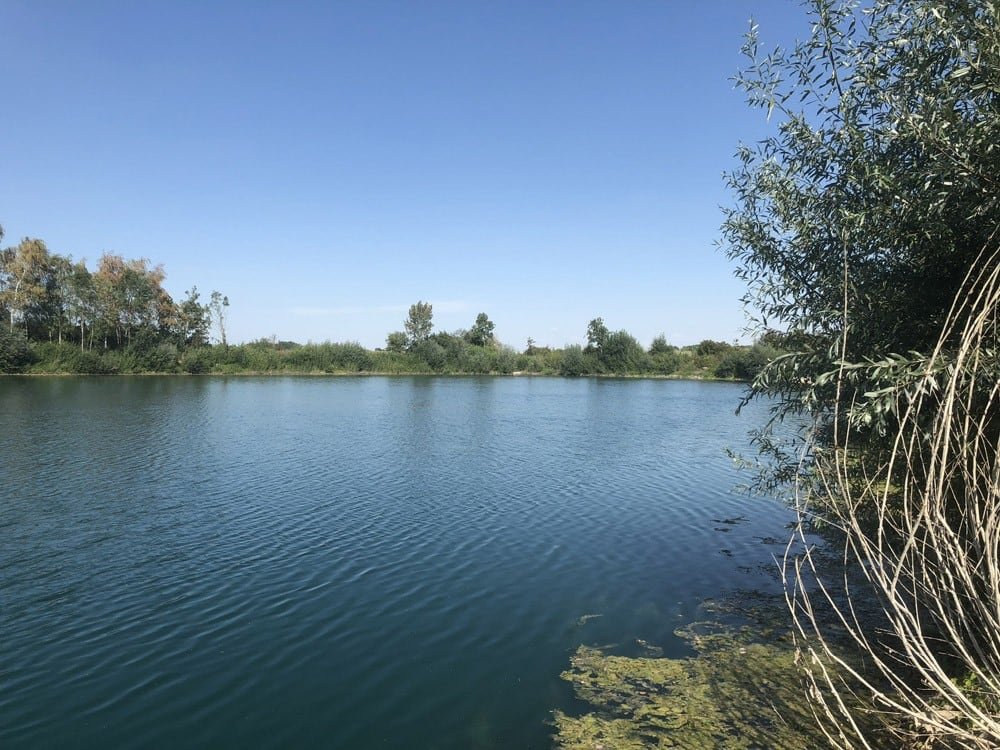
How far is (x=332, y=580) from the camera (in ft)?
42.2

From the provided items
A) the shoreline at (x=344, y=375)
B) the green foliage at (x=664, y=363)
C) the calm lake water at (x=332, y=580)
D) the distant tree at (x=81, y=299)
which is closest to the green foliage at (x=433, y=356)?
the shoreline at (x=344, y=375)

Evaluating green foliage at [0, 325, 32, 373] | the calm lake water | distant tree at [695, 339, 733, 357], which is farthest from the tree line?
distant tree at [695, 339, 733, 357]

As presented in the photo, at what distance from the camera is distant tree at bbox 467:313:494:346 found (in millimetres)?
146875

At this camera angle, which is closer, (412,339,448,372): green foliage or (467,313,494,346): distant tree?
(412,339,448,372): green foliage

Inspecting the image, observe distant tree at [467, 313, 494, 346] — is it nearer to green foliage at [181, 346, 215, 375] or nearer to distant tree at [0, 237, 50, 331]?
green foliage at [181, 346, 215, 375]

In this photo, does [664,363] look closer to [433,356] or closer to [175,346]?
[433,356]

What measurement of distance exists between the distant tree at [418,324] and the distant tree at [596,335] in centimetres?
3448

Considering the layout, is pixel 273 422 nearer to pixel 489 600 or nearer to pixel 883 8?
pixel 489 600

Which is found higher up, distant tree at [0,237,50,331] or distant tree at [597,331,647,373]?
distant tree at [0,237,50,331]

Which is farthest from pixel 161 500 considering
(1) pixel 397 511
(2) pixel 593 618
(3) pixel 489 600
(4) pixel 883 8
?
(4) pixel 883 8

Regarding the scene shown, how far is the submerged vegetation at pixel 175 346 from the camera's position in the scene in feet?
266

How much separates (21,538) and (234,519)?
471 cm

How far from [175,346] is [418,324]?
5060 centimetres

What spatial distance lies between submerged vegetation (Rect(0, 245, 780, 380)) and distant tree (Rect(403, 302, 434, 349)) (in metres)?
0.23
